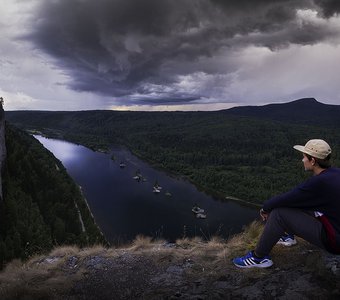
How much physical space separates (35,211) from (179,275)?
54.8 metres

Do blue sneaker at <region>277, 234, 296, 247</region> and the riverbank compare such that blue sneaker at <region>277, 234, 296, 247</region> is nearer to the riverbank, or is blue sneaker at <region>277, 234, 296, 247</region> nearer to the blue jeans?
the riverbank

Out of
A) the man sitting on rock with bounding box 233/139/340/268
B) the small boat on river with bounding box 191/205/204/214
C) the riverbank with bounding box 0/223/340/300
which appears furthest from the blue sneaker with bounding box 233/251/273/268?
the small boat on river with bounding box 191/205/204/214

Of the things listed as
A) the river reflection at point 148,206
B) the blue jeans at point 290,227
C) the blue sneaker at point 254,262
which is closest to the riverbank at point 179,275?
the blue sneaker at point 254,262

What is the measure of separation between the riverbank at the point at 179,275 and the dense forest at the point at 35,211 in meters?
32.6

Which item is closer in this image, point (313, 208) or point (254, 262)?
point (313, 208)

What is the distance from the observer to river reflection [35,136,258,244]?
3014 inches

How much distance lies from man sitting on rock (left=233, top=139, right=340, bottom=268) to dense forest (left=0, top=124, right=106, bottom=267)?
36.3m

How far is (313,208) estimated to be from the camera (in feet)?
18.8

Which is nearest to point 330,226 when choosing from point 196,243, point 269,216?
point 269,216

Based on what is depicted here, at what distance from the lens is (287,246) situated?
7453 millimetres

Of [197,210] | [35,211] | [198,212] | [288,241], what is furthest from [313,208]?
[197,210]

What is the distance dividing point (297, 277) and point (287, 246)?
1.37m

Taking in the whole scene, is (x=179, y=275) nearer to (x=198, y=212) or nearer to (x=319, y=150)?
(x=319, y=150)

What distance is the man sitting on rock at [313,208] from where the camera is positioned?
5.48 m
